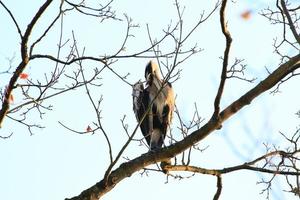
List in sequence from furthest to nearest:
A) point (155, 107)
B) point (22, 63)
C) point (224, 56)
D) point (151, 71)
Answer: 1. point (151, 71)
2. point (155, 107)
3. point (22, 63)
4. point (224, 56)

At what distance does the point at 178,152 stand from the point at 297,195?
1058 mm

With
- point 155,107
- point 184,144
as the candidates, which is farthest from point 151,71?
point 184,144

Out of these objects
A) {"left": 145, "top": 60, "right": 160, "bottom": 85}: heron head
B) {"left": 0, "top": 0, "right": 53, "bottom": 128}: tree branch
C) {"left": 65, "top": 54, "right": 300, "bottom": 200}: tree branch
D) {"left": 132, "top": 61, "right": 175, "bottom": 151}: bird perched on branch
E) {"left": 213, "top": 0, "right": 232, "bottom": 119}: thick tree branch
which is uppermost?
{"left": 145, "top": 60, "right": 160, "bottom": 85}: heron head

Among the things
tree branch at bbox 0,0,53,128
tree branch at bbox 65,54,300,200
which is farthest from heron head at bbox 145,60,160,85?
tree branch at bbox 0,0,53,128

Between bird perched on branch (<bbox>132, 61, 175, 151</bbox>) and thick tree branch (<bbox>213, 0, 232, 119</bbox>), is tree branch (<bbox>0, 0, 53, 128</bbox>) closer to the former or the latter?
thick tree branch (<bbox>213, 0, 232, 119</bbox>)

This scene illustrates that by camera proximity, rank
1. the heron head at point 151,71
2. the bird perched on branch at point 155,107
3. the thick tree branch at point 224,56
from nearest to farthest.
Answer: the thick tree branch at point 224,56 → the bird perched on branch at point 155,107 → the heron head at point 151,71

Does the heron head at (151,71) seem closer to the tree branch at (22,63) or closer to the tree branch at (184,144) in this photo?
the tree branch at (184,144)

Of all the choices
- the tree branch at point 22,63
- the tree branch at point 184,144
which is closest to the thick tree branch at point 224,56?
the tree branch at point 184,144

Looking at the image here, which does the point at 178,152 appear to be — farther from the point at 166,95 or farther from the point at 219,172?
the point at 166,95

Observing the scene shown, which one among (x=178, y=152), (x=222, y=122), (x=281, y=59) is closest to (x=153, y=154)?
(x=178, y=152)

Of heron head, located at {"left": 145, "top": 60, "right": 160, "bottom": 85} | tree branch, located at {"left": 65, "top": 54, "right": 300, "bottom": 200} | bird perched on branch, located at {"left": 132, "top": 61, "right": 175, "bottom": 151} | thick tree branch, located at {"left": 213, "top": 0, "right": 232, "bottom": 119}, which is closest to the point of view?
thick tree branch, located at {"left": 213, "top": 0, "right": 232, "bottom": 119}

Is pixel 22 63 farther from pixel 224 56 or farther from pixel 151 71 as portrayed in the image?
pixel 151 71

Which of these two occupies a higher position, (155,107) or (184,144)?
(155,107)

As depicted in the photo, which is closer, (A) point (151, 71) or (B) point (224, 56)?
(B) point (224, 56)
